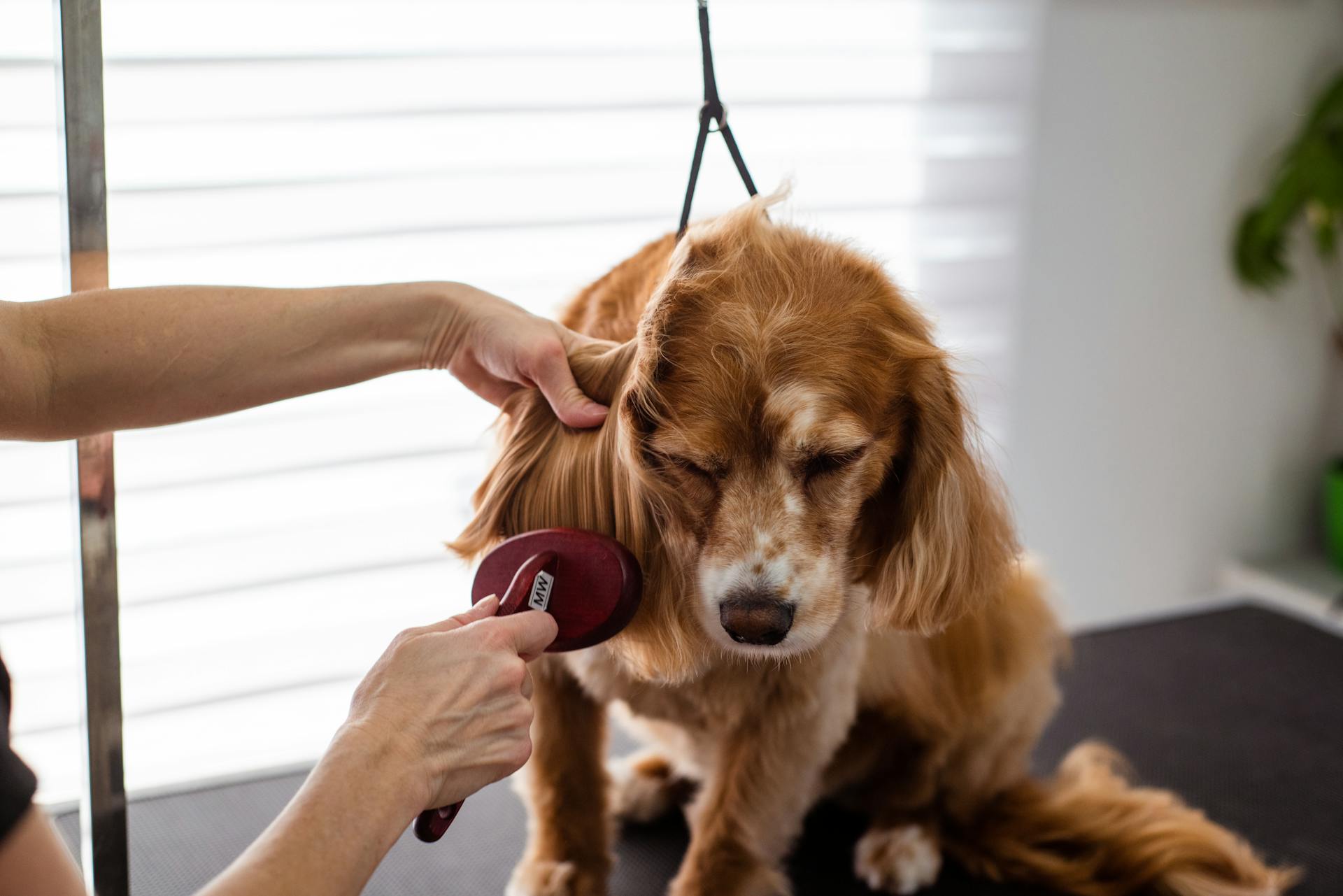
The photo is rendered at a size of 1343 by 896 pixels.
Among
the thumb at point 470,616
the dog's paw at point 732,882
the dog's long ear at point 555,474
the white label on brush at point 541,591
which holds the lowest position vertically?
the dog's paw at point 732,882

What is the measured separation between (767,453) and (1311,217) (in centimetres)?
249

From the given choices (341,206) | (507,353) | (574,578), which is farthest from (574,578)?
(341,206)

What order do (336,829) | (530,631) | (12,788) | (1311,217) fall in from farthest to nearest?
(1311,217)
(530,631)
(336,829)
(12,788)

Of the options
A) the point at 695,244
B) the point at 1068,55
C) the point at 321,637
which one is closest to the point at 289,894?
the point at 695,244

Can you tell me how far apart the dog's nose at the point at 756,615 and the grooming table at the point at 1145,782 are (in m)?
0.55

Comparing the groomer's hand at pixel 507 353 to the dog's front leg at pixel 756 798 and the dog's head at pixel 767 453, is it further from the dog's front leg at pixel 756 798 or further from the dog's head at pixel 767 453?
the dog's front leg at pixel 756 798

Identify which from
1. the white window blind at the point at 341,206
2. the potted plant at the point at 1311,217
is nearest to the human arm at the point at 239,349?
the white window blind at the point at 341,206

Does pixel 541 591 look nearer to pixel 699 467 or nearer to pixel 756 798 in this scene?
pixel 699 467

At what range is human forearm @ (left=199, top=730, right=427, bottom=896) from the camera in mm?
783

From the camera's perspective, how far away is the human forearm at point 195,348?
1071mm

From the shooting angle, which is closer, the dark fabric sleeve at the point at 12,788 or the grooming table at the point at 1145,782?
the dark fabric sleeve at the point at 12,788

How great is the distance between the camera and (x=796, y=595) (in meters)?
0.97

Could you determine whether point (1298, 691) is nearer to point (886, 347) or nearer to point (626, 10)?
point (886, 347)

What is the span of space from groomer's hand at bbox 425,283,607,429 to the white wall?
180 centimetres
